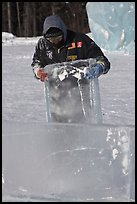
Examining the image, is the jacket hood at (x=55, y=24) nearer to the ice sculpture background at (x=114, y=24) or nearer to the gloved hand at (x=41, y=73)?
the gloved hand at (x=41, y=73)

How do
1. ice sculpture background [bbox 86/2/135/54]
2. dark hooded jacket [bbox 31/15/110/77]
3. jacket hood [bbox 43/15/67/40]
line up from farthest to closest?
ice sculpture background [bbox 86/2/135/54] → dark hooded jacket [bbox 31/15/110/77] → jacket hood [bbox 43/15/67/40]

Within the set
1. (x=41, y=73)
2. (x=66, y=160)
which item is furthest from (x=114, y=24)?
(x=66, y=160)

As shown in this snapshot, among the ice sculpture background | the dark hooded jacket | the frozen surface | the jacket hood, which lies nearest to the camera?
the frozen surface

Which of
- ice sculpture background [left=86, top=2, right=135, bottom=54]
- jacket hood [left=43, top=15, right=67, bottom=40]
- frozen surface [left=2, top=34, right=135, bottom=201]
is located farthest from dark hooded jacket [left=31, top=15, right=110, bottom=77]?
ice sculpture background [left=86, top=2, right=135, bottom=54]

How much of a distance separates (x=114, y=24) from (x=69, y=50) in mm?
8293

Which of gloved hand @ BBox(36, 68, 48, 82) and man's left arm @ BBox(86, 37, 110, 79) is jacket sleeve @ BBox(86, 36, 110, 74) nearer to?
man's left arm @ BBox(86, 37, 110, 79)

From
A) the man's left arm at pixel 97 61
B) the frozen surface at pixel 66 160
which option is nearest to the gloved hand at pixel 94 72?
the man's left arm at pixel 97 61

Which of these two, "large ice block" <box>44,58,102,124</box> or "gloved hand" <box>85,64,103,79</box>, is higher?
"gloved hand" <box>85,64,103,79</box>

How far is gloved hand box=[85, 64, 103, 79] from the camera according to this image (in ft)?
9.62

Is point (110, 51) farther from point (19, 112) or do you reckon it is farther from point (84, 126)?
point (84, 126)

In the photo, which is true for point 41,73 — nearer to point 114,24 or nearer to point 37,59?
point 37,59

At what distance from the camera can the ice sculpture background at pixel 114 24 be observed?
10.7m

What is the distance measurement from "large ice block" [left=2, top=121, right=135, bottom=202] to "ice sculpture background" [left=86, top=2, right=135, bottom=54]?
829cm

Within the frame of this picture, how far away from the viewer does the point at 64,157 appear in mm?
2664
